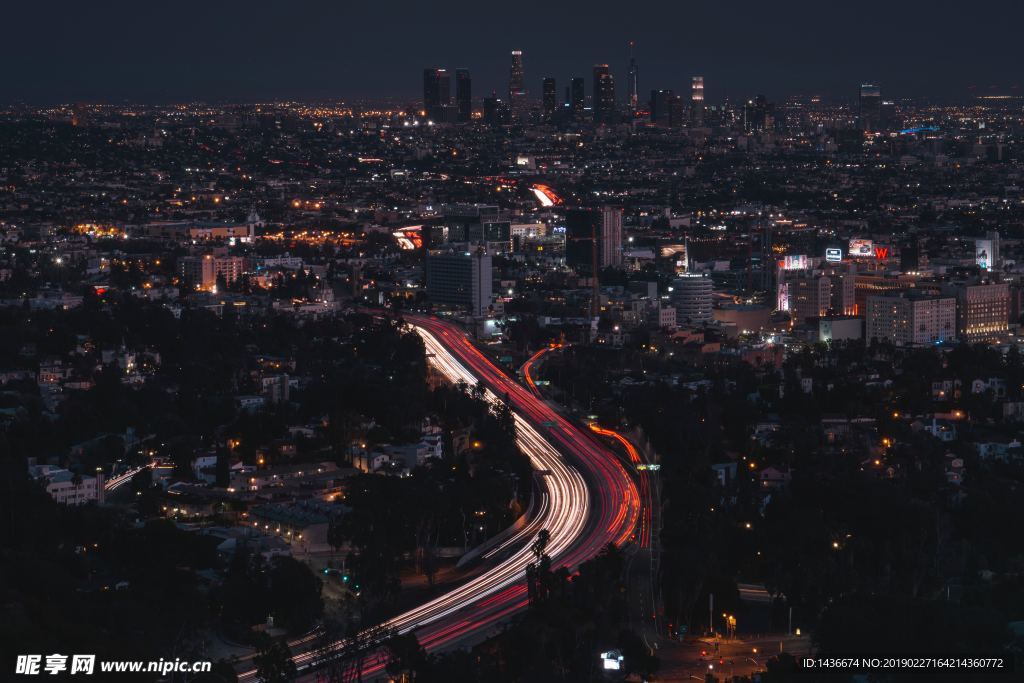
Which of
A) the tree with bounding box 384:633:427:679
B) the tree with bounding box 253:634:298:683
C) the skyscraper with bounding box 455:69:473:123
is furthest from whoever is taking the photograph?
the skyscraper with bounding box 455:69:473:123

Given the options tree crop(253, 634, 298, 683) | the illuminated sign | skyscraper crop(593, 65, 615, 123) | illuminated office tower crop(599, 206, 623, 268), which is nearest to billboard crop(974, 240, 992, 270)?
illuminated office tower crop(599, 206, 623, 268)

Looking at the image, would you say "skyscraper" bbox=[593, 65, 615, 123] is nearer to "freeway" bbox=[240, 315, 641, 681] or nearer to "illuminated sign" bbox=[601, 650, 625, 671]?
"freeway" bbox=[240, 315, 641, 681]

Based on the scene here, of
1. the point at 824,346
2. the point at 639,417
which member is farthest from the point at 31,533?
the point at 824,346

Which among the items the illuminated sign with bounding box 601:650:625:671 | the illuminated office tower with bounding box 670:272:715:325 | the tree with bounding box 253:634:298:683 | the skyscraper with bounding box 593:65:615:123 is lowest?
the illuminated sign with bounding box 601:650:625:671

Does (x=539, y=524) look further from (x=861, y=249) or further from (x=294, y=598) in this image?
(x=861, y=249)

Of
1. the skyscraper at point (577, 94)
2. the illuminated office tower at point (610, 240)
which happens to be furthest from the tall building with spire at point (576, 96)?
the illuminated office tower at point (610, 240)

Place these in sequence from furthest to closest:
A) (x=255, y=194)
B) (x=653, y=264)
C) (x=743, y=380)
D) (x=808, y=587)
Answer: (x=255, y=194)
(x=653, y=264)
(x=743, y=380)
(x=808, y=587)

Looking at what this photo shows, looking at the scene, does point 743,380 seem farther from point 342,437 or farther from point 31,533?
point 31,533

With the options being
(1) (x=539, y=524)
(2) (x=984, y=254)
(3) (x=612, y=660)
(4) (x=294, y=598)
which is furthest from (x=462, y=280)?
(3) (x=612, y=660)
